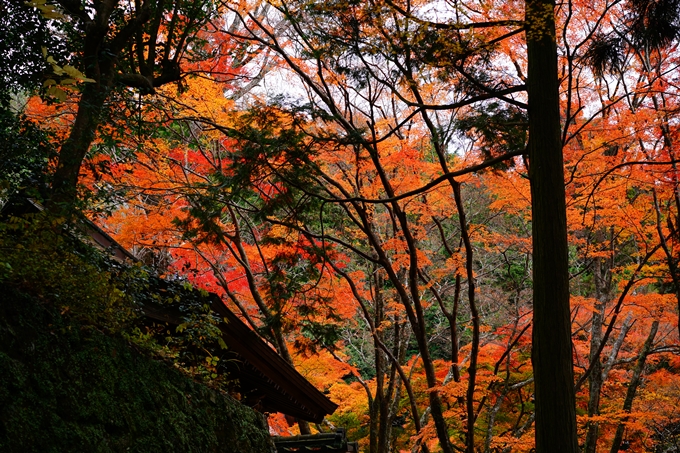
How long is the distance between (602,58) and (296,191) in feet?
16.9

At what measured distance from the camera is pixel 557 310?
18.9 ft

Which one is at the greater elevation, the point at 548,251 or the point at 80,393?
the point at 548,251

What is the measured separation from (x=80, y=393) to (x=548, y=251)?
14.9 ft

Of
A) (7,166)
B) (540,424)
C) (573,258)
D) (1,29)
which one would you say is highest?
(573,258)

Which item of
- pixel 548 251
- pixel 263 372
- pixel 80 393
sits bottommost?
pixel 80 393

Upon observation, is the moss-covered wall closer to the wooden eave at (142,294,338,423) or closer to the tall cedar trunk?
the wooden eave at (142,294,338,423)

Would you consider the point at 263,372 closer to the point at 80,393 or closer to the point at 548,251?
the point at 548,251

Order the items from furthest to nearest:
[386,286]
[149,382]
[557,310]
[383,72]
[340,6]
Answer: [386,286]
[383,72]
[340,6]
[557,310]
[149,382]

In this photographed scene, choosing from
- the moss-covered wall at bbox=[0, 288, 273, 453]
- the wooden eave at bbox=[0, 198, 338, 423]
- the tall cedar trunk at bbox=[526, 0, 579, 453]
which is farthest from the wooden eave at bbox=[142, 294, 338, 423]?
the tall cedar trunk at bbox=[526, 0, 579, 453]

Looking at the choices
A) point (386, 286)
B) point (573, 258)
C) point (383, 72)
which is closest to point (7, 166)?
point (383, 72)

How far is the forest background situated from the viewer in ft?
18.9

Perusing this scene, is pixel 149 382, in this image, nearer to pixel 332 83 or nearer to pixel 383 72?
pixel 383 72

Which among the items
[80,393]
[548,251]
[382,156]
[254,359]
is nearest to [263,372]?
[254,359]

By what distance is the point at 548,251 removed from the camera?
5879 mm
